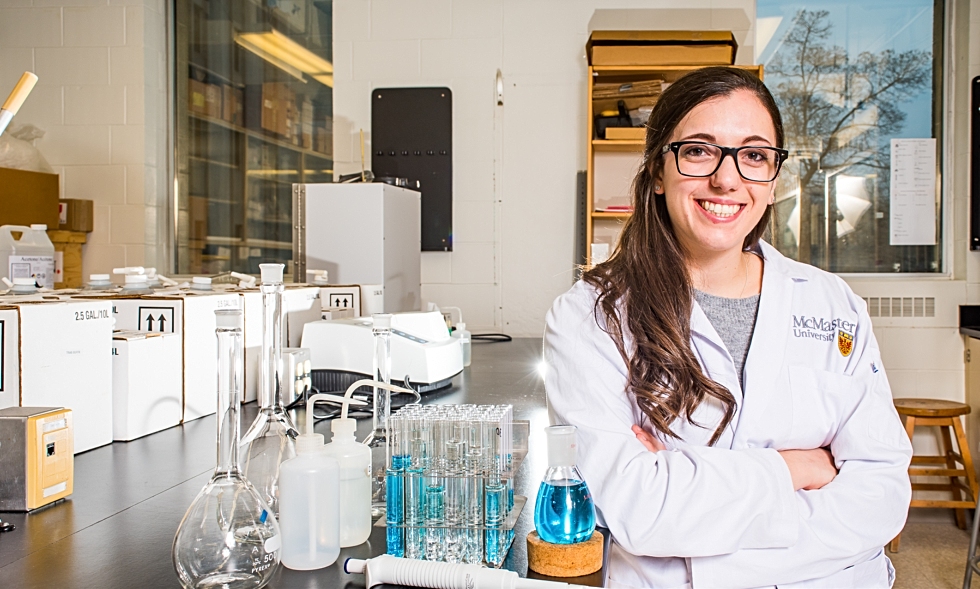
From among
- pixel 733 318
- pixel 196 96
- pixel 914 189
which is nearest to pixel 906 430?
pixel 914 189

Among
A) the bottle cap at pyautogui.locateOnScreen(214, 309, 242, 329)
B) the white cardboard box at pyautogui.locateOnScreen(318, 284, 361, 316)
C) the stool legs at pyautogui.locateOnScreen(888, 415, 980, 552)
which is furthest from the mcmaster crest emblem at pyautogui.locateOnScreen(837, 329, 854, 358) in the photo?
the stool legs at pyautogui.locateOnScreen(888, 415, 980, 552)

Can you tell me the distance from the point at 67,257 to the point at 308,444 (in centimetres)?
376

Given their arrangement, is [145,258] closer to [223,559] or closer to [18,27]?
[18,27]

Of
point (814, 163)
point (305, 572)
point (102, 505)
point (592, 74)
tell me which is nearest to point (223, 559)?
point (305, 572)

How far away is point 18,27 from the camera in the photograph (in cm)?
413

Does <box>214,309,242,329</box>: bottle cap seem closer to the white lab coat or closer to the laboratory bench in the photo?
the laboratory bench

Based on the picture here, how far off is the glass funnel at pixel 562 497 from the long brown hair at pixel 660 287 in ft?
1.19

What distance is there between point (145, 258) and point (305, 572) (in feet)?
12.0

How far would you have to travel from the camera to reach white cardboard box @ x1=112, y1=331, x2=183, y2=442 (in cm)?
142

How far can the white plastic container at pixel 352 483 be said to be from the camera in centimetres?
89

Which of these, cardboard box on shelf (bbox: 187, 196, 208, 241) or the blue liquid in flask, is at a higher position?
cardboard box on shelf (bbox: 187, 196, 208, 241)

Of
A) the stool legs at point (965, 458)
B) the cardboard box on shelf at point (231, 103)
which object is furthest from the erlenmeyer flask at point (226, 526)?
the cardboard box on shelf at point (231, 103)

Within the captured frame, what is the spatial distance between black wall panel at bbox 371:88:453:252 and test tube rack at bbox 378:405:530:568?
3204mm

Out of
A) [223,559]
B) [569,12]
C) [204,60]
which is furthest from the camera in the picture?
[204,60]
